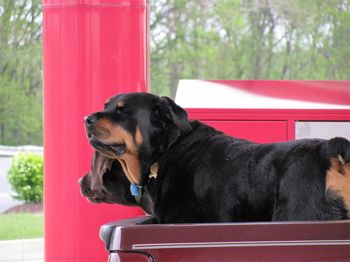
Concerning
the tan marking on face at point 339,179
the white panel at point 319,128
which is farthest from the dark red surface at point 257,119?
the tan marking on face at point 339,179

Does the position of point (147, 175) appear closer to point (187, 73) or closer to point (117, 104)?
point (117, 104)

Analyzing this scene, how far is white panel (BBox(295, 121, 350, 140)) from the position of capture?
4.92 metres

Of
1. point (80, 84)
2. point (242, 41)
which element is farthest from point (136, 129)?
point (242, 41)

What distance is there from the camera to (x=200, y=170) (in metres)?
3.50

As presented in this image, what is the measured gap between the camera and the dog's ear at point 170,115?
150 inches

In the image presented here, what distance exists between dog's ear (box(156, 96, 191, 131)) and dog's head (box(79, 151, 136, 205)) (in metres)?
0.29

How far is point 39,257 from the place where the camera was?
975 cm

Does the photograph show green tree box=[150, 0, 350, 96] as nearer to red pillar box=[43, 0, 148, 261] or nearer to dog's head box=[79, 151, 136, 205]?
red pillar box=[43, 0, 148, 261]

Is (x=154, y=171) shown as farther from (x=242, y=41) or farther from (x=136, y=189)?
(x=242, y=41)

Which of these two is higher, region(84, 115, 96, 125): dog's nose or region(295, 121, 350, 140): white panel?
region(84, 115, 96, 125): dog's nose

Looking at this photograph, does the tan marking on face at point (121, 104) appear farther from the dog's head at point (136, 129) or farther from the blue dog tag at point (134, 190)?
the blue dog tag at point (134, 190)

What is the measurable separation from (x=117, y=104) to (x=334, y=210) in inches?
46.5

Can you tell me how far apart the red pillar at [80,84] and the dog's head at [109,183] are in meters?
1.42

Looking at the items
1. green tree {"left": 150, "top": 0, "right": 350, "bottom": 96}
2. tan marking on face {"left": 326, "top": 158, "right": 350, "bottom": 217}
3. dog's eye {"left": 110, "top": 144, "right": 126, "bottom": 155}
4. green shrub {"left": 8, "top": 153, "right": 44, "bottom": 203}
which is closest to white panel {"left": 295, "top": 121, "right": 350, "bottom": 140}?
dog's eye {"left": 110, "top": 144, "right": 126, "bottom": 155}
